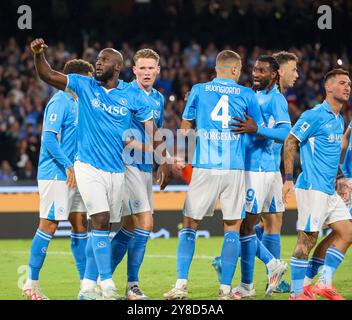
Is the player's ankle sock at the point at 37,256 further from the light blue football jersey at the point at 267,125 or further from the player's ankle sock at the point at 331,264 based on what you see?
the player's ankle sock at the point at 331,264

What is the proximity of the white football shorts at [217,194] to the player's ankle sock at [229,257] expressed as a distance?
0.21 meters

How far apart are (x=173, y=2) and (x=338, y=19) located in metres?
4.22

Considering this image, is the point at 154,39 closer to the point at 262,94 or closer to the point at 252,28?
the point at 252,28

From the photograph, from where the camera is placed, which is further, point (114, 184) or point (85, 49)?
point (85, 49)

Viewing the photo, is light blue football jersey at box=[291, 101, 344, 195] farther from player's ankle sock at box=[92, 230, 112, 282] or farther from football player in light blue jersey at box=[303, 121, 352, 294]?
player's ankle sock at box=[92, 230, 112, 282]

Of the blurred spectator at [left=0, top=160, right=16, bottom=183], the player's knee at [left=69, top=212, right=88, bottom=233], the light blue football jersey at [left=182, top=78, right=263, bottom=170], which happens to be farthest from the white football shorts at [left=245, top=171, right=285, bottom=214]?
the blurred spectator at [left=0, top=160, right=16, bottom=183]

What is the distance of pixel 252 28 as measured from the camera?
22047 millimetres

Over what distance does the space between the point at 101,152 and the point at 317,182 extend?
2064mm

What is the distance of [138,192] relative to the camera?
28.9 feet

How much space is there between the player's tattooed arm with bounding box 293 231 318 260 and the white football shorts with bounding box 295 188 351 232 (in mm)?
64

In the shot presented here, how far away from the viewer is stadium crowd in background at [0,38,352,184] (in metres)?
17.0

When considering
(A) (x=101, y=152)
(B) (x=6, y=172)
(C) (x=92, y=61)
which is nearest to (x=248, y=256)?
(A) (x=101, y=152)

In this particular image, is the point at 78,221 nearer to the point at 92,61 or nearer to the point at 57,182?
the point at 57,182
